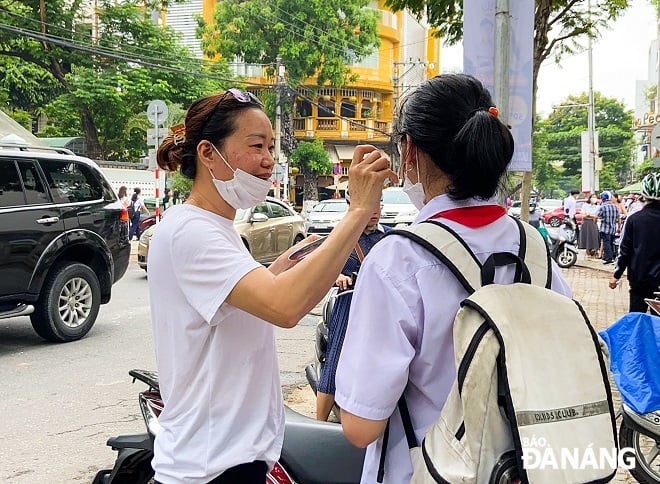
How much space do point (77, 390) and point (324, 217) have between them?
13519mm

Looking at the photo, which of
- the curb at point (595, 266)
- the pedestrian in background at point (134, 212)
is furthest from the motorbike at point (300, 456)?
the pedestrian in background at point (134, 212)

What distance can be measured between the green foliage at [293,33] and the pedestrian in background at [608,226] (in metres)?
21.8

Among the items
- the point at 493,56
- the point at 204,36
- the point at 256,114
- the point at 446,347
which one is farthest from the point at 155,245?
the point at 204,36

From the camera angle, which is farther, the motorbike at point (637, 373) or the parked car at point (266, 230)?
the parked car at point (266, 230)

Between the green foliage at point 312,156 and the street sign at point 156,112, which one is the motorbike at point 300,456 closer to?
the street sign at point 156,112

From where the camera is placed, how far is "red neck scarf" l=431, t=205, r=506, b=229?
152 cm

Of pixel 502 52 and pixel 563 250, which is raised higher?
pixel 502 52

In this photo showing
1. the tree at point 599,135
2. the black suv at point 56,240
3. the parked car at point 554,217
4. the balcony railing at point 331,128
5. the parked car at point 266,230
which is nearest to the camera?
the black suv at point 56,240

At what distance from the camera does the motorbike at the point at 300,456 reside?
2.06m

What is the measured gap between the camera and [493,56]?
4.70 metres

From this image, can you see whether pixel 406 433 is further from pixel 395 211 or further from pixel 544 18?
pixel 395 211

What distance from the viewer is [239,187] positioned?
190 cm

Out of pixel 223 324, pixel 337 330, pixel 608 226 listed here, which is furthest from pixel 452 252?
pixel 608 226

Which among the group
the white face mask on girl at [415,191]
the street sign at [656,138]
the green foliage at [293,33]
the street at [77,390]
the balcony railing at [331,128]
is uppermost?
the green foliage at [293,33]
